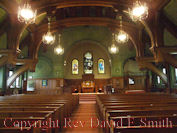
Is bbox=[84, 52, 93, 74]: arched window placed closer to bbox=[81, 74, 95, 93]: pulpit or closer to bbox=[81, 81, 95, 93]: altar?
bbox=[81, 74, 95, 93]: pulpit

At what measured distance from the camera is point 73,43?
1786 cm

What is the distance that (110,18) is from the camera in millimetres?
12281

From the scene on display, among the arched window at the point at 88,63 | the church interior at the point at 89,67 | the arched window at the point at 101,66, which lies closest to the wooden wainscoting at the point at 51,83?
the church interior at the point at 89,67

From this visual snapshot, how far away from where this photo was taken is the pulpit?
17.3 meters

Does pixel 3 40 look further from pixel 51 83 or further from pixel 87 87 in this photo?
pixel 87 87

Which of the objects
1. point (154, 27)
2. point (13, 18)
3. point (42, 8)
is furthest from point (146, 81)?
point (13, 18)

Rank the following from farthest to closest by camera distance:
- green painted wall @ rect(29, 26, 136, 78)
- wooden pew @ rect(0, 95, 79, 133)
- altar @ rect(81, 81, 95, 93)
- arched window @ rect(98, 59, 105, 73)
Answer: arched window @ rect(98, 59, 105, 73), altar @ rect(81, 81, 95, 93), green painted wall @ rect(29, 26, 136, 78), wooden pew @ rect(0, 95, 79, 133)

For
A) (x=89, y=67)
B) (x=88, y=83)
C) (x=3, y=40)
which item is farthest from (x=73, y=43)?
(x=3, y=40)

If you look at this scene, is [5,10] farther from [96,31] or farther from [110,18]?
[96,31]

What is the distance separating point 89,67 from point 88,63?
580 millimetres

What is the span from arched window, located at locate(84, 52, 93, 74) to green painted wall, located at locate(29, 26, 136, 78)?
95.1 inches

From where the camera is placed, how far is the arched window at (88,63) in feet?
61.5

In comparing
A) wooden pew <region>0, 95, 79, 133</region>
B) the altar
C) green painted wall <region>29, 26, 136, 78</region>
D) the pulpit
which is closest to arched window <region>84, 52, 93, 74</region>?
the pulpit

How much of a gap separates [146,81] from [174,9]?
8.73 meters
